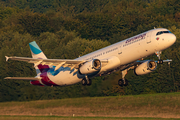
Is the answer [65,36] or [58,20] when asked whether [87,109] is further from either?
[58,20]

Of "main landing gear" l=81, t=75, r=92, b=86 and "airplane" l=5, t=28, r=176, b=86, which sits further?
"main landing gear" l=81, t=75, r=92, b=86

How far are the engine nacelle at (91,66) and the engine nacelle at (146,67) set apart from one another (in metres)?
7.98

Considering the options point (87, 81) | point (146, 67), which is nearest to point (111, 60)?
point (87, 81)

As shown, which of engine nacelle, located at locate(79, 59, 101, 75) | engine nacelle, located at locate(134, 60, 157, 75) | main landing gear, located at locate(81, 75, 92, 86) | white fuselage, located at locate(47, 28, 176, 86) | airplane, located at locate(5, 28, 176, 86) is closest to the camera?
white fuselage, located at locate(47, 28, 176, 86)

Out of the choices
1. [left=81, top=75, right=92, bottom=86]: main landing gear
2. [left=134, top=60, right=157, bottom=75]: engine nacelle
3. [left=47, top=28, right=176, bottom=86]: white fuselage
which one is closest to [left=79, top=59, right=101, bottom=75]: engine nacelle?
[left=47, top=28, right=176, bottom=86]: white fuselage

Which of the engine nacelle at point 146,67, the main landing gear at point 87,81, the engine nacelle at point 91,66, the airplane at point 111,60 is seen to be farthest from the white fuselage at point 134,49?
the engine nacelle at point 146,67

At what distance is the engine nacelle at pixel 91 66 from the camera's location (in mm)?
48375

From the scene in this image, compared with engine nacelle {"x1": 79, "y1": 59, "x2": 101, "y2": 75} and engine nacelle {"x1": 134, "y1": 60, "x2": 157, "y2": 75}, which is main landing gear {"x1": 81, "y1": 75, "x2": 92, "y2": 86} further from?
engine nacelle {"x1": 134, "y1": 60, "x2": 157, "y2": 75}

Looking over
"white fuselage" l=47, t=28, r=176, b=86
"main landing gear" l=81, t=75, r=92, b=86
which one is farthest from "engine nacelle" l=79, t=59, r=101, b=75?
"main landing gear" l=81, t=75, r=92, b=86

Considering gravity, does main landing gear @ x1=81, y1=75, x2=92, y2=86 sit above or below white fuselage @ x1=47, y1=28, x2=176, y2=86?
below

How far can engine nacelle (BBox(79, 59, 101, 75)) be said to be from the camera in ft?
159

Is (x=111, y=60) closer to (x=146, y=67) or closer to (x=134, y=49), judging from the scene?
(x=134, y=49)

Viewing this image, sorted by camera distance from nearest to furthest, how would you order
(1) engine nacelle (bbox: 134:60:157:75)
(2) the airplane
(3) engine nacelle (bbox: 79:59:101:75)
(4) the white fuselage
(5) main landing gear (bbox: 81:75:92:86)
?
(4) the white fuselage, (2) the airplane, (3) engine nacelle (bbox: 79:59:101:75), (5) main landing gear (bbox: 81:75:92:86), (1) engine nacelle (bbox: 134:60:157:75)

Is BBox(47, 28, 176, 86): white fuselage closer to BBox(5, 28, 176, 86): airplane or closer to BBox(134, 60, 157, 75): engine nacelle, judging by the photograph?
BBox(5, 28, 176, 86): airplane
